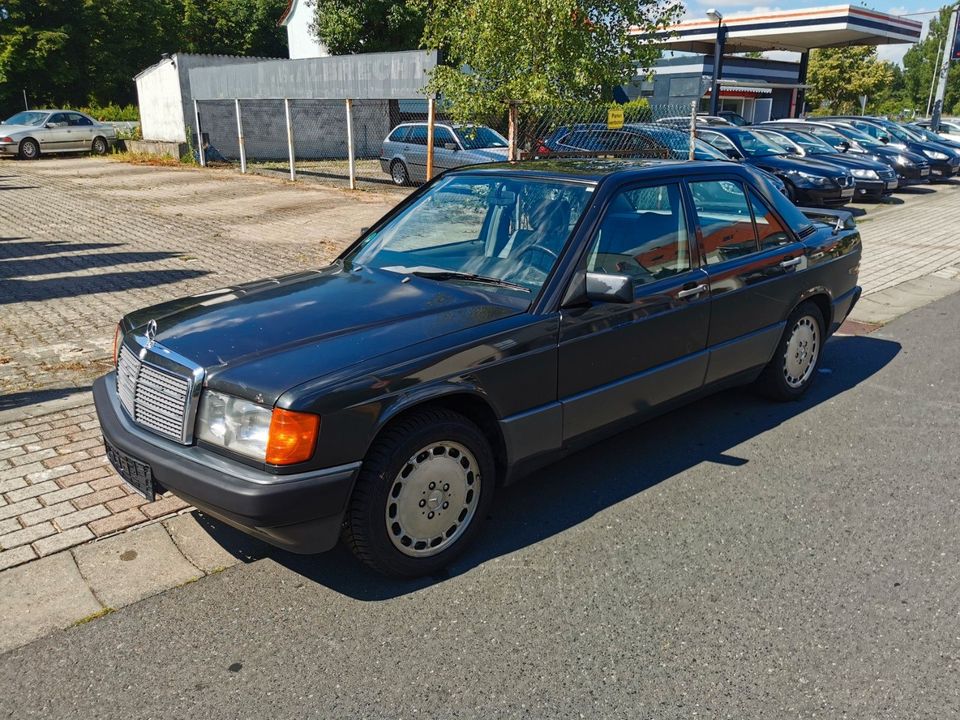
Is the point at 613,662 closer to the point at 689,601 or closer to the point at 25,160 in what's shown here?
the point at 689,601

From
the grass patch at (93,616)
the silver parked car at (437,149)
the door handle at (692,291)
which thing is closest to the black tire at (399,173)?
the silver parked car at (437,149)

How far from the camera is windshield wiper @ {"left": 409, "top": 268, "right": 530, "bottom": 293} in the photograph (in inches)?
156

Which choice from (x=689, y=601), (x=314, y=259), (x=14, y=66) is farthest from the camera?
(x=14, y=66)

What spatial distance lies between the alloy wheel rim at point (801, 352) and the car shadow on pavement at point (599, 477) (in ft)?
0.65

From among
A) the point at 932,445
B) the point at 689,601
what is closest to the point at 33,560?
the point at 689,601

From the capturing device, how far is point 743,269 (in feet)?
16.1

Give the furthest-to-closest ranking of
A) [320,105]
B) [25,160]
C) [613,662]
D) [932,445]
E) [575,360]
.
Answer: [320,105] → [25,160] → [932,445] → [575,360] → [613,662]

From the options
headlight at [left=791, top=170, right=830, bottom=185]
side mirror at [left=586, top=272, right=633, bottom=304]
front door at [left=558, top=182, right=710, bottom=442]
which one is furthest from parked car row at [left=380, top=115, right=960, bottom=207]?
side mirror at [left=586, top=272, right=633, bottom=304]

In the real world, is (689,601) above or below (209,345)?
below

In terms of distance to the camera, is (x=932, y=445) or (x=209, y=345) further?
(x=932, y=445)

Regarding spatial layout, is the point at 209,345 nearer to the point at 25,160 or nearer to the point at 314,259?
the point at 314,259

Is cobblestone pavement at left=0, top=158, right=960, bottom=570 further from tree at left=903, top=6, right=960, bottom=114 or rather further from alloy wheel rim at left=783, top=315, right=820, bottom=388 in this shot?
tree at left=903, top=6, right=960, bottom=114

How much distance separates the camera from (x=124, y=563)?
365cm

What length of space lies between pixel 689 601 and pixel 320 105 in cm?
2790
